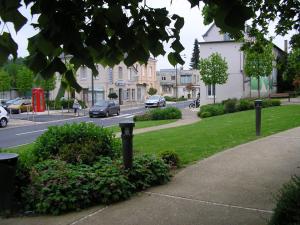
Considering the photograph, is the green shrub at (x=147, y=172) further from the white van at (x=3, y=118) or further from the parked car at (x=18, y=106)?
the parked car at (x=18, y=106)

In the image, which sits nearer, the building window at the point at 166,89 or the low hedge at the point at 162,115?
the low hedge at the point at 162,115

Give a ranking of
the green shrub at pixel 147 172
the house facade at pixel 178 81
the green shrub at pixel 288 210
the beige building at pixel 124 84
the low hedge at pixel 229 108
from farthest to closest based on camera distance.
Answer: the house facade at pixel 178 81
the beige building at pixel 124 84
the low hedge at pixel 229 108
the green shrub at pixel 147 172
the green shrub at pixel 288 210

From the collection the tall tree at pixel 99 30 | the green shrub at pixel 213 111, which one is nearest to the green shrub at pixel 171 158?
the tall tree at pixel 99 30

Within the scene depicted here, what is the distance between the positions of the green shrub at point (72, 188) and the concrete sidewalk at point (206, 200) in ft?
0.50

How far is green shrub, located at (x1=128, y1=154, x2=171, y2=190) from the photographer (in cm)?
680

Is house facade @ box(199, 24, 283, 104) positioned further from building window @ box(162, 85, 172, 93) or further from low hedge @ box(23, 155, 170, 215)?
building window @ box(162, 85, 172, 93)

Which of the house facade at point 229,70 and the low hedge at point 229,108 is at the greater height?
the house facade at point 229,70

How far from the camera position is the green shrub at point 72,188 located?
5.79m

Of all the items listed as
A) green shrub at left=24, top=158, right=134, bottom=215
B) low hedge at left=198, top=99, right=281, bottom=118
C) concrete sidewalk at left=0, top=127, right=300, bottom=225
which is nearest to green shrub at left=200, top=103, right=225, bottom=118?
low hedge at left=198, top=99, right=281, bottom=118

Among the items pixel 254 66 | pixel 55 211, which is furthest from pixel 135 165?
pixel 254 66

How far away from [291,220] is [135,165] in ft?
11.7

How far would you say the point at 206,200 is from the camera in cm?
616

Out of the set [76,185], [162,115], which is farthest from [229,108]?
[76,185]

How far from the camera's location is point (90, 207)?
599 cm
